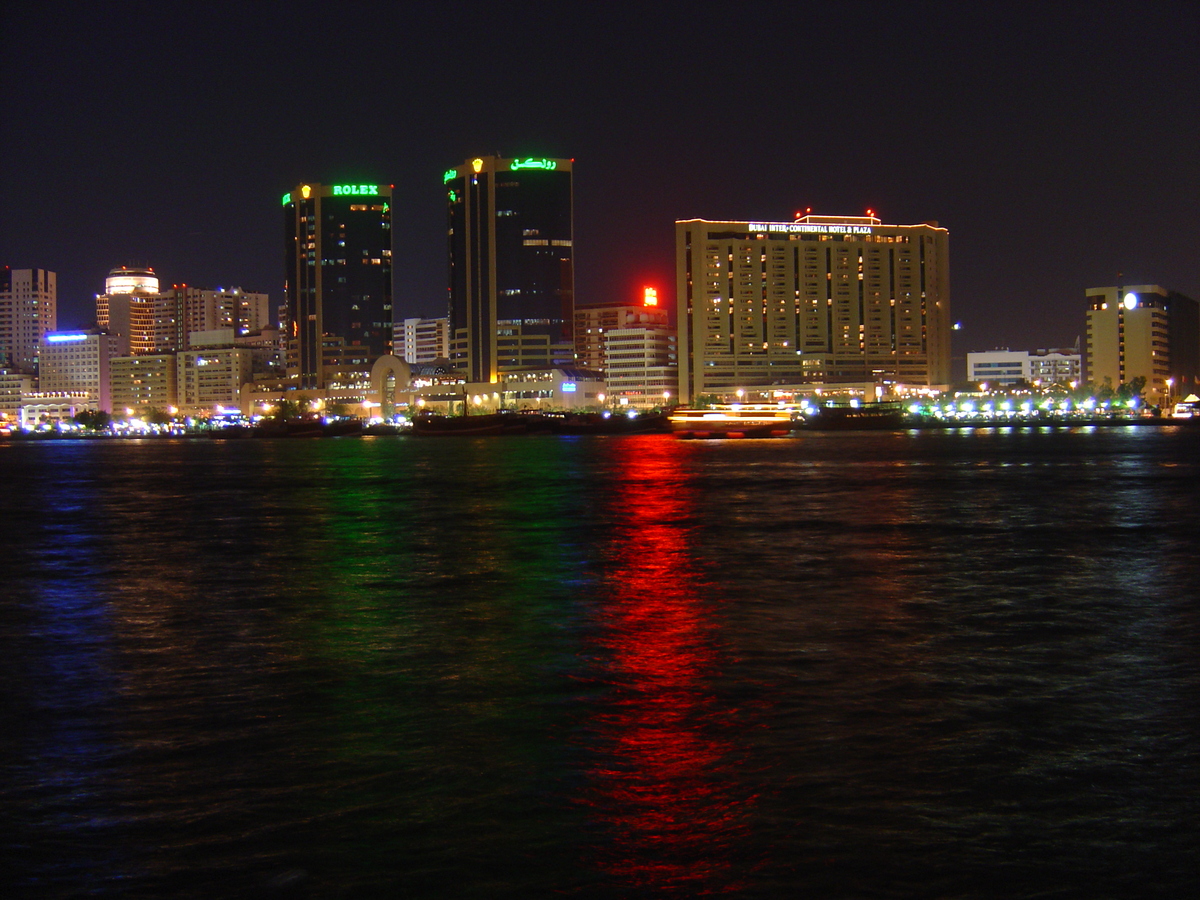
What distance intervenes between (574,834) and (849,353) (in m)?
197

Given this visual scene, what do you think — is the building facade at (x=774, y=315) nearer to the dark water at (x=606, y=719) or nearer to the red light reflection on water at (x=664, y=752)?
the dark water at (x=606, y=719)

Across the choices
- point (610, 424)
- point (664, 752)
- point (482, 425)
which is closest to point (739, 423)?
point (610, 424)

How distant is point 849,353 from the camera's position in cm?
19812

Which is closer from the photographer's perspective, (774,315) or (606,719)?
(606,719)

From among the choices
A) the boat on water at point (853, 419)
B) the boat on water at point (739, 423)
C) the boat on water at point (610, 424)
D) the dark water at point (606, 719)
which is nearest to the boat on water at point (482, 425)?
the boat on water at point (610, 424)

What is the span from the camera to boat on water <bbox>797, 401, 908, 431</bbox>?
15200 cm

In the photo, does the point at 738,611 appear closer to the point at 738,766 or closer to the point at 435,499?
the point at 738,766

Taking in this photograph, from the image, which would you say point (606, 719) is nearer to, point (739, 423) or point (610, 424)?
point (739, 423)

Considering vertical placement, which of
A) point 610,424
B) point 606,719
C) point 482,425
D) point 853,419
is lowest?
point 606,719

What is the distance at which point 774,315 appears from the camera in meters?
196

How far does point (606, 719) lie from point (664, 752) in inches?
40.1

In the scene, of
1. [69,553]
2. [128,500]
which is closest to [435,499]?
[128,500]

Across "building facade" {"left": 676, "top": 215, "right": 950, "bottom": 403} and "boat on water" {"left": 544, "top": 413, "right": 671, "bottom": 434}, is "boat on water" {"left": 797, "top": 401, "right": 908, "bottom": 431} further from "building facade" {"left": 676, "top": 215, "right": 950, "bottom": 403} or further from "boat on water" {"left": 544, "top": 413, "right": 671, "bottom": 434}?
"building facade" {"left": 676, "top": 215, "right": 950, "bottom": 403}

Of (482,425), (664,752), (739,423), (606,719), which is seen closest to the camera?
(664,752)
